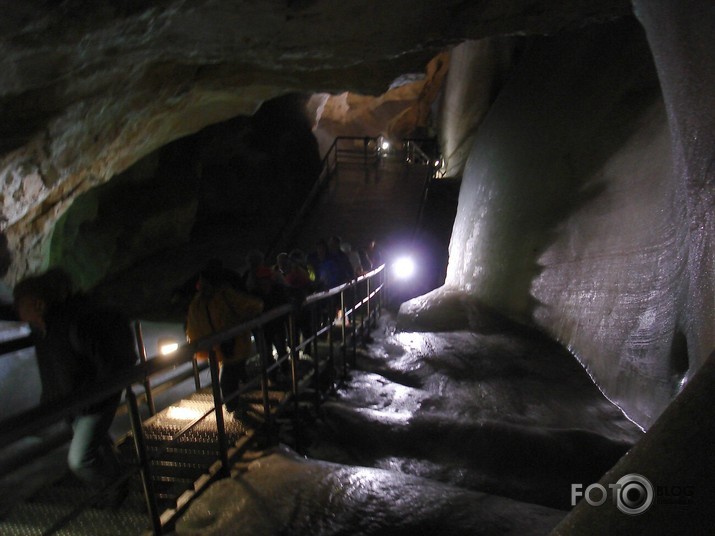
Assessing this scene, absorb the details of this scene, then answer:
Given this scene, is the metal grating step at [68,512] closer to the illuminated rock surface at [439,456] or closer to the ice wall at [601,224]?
the illuminated rock surface at [439,456]

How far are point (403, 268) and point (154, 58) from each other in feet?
28.9

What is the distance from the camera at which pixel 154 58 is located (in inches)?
154

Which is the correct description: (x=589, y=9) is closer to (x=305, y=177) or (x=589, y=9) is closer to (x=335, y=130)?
(x=305, y=177)

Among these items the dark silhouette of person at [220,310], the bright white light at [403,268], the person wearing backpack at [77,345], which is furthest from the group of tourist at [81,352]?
the bright white light at [403,268]

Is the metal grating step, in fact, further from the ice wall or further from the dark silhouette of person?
the ice wall

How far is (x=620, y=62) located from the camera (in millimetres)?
5566

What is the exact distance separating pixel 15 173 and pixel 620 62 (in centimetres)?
791

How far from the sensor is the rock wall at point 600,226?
333 cm

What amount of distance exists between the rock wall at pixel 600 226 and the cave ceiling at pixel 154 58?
1.45m

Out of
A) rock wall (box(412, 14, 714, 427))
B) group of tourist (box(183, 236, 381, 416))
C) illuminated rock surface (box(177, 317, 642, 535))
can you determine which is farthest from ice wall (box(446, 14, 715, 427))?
group of tourist (box(183, 236, 381, 416))

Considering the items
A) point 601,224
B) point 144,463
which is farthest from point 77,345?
point 601,224

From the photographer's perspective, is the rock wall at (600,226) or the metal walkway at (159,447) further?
the rock wall at (600,226)

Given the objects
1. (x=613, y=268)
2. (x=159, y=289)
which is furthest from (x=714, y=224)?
(x=159, y=289)

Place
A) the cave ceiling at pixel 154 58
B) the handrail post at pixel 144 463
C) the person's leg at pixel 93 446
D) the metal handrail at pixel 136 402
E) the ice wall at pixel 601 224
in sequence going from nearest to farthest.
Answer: the metal handrail at pixel 136 402
the handrail post at pixel 144 463
the person's leg at pixel 93 446
the cave ceiling at pixel 154 58
the ice wall at pixel 601 224
